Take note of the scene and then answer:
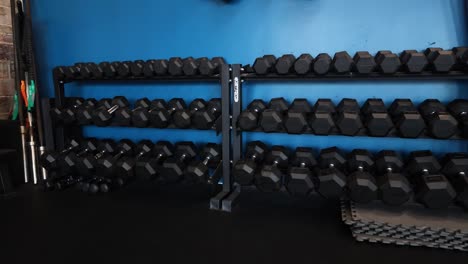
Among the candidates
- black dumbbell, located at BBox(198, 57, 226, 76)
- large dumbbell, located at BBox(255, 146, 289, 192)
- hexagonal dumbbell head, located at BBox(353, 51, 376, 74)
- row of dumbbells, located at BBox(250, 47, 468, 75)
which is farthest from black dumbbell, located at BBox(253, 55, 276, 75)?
large dumbbell, located at BBox(255, 146, 289, 192)

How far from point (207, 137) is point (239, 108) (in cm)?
48

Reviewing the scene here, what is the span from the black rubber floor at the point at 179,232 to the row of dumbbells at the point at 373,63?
2.77ft

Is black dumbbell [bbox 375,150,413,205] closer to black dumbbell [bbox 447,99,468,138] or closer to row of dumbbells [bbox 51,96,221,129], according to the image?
black dumbbell [bbox 447,99,468,138]

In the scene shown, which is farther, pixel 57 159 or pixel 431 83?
pixel 57 159

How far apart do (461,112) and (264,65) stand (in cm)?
109

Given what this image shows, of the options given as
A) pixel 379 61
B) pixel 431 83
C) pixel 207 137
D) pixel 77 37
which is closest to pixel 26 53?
pixel 77 37

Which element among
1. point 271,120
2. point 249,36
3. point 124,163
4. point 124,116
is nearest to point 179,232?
point 124,163

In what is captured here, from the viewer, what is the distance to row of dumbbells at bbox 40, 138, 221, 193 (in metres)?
1.86

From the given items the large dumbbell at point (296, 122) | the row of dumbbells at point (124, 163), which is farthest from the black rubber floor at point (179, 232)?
the large dumbbell at point (296, 122)

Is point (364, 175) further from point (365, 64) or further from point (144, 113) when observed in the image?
point (144, 113)

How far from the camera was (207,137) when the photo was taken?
2246mm

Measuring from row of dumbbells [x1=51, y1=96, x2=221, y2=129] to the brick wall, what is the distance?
0.72 metres

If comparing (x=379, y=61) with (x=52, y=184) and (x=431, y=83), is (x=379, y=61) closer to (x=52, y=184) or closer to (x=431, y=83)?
(x=431, y=83)

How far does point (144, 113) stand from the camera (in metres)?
1.95
